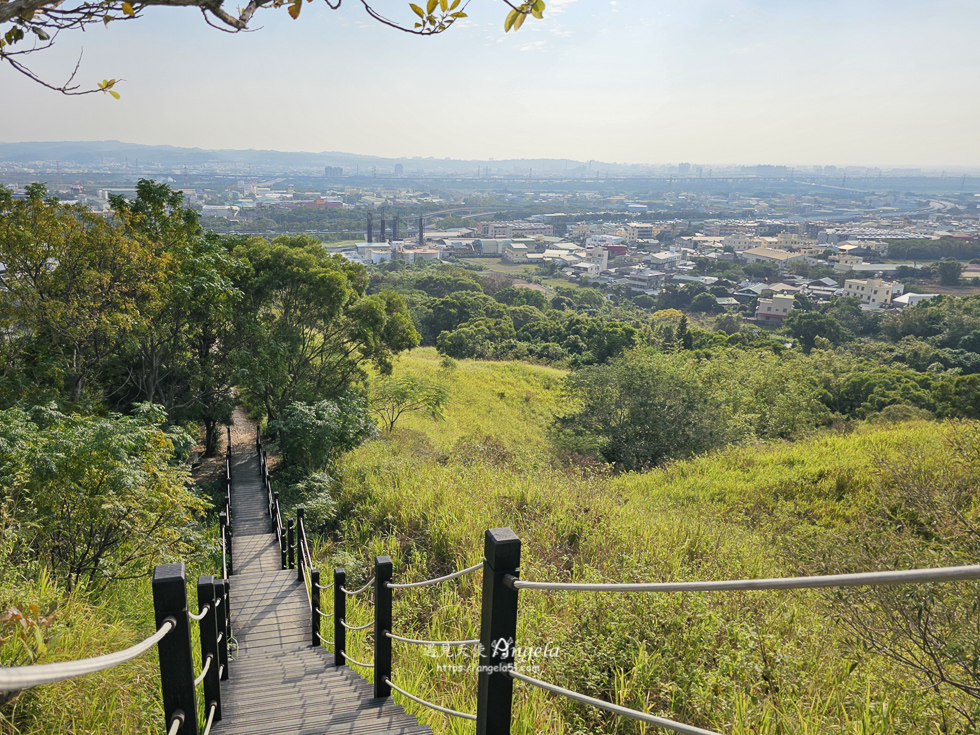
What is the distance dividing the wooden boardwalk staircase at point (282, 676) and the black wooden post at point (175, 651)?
1.09 metres

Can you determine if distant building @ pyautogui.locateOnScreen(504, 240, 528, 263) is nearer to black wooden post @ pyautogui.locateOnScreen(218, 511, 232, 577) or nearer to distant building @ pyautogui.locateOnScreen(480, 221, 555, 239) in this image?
distant building @ pyautogui.locateOnScreen(480, 221, 555, 239)

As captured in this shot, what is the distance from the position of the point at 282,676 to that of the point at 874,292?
70197 millimetres

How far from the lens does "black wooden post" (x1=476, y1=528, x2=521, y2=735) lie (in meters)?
1.38

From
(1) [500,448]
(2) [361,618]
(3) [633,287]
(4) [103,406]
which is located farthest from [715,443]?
(3) [633,287]

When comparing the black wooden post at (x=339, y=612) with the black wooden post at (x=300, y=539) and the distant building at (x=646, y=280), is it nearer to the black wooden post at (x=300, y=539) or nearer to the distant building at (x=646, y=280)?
the black wooden post at (x=300, y=539)

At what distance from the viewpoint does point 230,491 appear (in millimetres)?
9398

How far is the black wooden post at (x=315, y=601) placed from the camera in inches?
160

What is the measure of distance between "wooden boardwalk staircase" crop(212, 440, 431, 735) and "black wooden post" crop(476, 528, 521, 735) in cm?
98

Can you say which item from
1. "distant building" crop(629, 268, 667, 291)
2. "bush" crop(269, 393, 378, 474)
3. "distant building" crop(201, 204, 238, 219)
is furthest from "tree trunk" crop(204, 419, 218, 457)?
"distant building" crop(201, 204, 238, 219)

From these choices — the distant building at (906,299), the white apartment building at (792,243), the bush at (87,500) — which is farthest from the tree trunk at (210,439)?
the white apartment building at (792,243)

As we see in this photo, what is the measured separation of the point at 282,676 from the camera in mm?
3406

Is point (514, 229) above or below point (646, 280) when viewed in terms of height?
above

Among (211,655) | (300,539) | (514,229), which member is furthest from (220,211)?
(211,655)

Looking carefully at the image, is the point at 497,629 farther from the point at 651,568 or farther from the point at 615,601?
the point at 651,568
